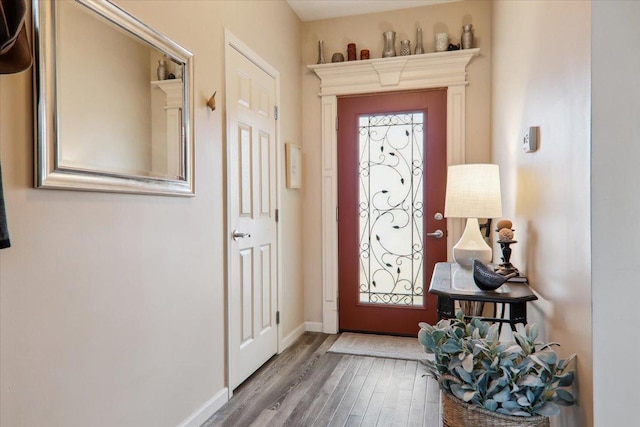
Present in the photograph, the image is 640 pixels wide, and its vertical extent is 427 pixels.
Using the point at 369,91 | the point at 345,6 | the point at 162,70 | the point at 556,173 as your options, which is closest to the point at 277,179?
the point at 369,91

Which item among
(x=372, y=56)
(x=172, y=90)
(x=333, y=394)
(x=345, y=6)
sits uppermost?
(x=345, y=6)

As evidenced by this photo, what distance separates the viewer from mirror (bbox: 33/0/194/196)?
4.22ft

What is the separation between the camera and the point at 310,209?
3.71 meters

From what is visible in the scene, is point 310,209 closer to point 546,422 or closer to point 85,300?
Answer: point 85,300

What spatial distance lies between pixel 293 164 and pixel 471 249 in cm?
162

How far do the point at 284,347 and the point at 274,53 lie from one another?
2.25 metres

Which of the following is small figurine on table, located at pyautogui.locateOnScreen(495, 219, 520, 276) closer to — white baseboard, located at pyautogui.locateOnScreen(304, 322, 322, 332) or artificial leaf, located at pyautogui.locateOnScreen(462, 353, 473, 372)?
artificial leaf, located at pyautogui.locateOnScreen(462, 353, 473, 372)

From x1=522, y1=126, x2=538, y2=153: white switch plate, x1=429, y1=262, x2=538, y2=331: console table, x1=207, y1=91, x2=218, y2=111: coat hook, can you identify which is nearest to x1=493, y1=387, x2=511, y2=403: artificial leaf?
x1=429, y1=262, x2=538, y2=331: console table

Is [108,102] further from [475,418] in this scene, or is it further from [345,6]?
[345,6]

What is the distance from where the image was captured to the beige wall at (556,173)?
118cm

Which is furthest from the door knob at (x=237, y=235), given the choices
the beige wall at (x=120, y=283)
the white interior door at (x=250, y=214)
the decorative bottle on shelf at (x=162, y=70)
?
the decorative bottle on shelf at (x=162, y=70)

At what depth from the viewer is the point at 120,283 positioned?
1.60 metres

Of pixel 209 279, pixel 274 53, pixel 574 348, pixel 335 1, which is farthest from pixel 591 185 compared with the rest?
pixel 335 1

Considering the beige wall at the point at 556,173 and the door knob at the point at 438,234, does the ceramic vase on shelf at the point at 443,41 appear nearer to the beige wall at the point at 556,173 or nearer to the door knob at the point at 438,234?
the beige wall at the point at 556,173
